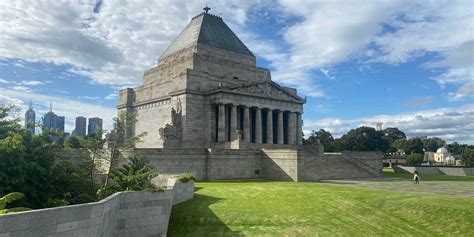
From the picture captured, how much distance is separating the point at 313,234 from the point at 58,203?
10.8 metres

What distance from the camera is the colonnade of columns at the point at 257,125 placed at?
52.4 metres

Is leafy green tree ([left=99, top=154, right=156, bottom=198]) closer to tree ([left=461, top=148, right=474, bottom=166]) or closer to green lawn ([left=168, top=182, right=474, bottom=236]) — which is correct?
green lawn ([left=168, top=182, right=474, bottom=236])

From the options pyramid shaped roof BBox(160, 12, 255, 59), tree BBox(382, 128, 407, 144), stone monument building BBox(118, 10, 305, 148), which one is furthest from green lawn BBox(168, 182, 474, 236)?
tree BBox(382, 128, 407, 144)

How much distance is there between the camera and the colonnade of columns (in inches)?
2064

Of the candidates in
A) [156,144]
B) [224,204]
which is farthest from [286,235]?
[156,144]

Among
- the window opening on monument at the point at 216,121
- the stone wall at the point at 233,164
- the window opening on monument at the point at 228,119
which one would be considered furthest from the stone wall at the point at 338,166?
the window opening on monument at the point at 216,121

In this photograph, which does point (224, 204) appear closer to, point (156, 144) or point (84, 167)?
point (84, 167)

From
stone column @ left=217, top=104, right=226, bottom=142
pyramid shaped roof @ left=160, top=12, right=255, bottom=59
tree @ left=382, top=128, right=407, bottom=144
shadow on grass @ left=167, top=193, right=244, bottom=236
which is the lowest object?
shadow on grass @ left=167, top=193, right=244, bottom=236

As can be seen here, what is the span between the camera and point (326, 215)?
792 inches

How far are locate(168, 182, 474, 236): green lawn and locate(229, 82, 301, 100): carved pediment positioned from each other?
30.7 meters

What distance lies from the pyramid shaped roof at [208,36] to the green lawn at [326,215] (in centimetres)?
3886

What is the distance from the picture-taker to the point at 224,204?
21797 mm

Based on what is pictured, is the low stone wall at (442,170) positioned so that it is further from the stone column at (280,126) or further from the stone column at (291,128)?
the stone column at (280,126)

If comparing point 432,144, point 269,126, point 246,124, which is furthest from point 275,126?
point 432,144
